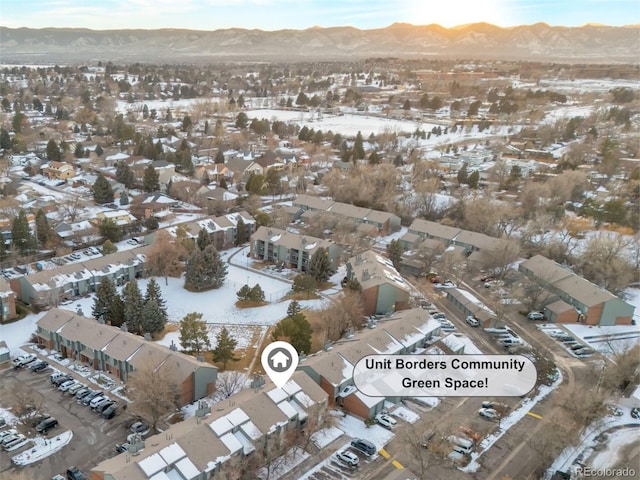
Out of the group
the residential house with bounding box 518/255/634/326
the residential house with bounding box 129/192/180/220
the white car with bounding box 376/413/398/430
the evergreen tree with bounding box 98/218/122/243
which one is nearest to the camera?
the white car with bounding box 376/413/398/430

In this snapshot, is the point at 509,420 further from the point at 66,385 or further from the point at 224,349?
the point at 66,385

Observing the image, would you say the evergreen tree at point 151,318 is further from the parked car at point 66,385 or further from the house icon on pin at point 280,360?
the house icon on pin at point 280,360

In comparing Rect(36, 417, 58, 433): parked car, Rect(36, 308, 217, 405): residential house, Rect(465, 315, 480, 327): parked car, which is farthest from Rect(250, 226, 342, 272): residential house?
Rect(36, 417, 58, 433): parked car

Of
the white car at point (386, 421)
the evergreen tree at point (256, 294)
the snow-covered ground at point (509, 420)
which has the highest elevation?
the evergreen tree at point (256, 294)

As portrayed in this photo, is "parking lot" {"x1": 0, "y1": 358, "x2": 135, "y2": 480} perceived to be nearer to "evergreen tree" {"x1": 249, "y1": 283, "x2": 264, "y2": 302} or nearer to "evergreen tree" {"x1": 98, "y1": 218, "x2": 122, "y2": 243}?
"evergreen tree" {"x1": 249, "y1": 283, "x2": 264, "y2": 302}

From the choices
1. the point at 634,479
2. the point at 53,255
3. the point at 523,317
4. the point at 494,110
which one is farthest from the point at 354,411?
the point at 494,110

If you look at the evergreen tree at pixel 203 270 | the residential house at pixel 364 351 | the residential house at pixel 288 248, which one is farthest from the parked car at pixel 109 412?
the residential house at pixel 288 248

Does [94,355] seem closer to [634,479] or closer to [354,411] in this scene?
[354,411]
